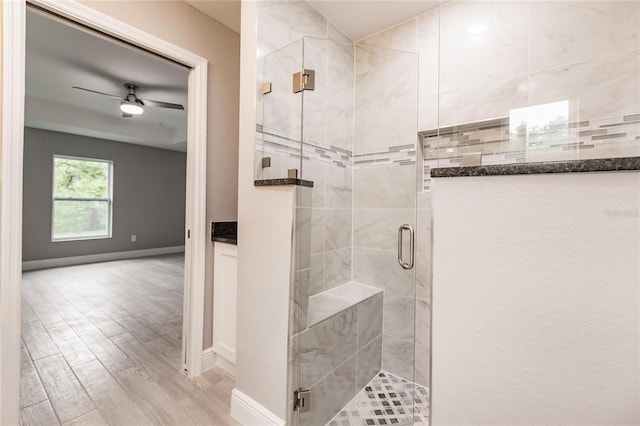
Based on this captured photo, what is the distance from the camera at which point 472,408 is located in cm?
77

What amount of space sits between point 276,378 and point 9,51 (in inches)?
75.8

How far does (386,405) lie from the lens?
1.66m

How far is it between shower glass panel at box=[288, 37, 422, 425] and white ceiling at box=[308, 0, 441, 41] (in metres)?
0.18

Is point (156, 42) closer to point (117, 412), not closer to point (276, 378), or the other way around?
point (276, 378)

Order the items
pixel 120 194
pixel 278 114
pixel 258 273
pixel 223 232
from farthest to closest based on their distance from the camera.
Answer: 1. pixel 120 194
2. pixel 223 232
3. pixel 278 114
4. pixel 258 273

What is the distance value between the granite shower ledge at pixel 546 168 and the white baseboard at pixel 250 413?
1398mm

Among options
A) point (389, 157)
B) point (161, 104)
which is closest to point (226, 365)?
point (389, 157)

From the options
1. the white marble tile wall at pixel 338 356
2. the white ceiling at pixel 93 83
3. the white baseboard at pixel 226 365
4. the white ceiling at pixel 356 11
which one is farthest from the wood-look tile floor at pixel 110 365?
the white ceiling at pixel 356 11

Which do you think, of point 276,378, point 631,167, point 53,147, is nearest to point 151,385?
point 276,378

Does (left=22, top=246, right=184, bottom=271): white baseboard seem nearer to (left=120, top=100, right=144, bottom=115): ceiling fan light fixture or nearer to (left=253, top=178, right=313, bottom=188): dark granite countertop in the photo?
(left=120, top=100, right=144, bottom=115): ceiling fan light fixture

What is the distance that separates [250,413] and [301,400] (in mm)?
311

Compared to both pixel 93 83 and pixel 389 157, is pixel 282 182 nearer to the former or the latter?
pixel 389 157

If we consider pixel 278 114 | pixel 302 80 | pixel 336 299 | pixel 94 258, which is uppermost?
pixel 302 80

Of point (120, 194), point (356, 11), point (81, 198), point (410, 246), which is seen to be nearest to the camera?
point (410, 246)
